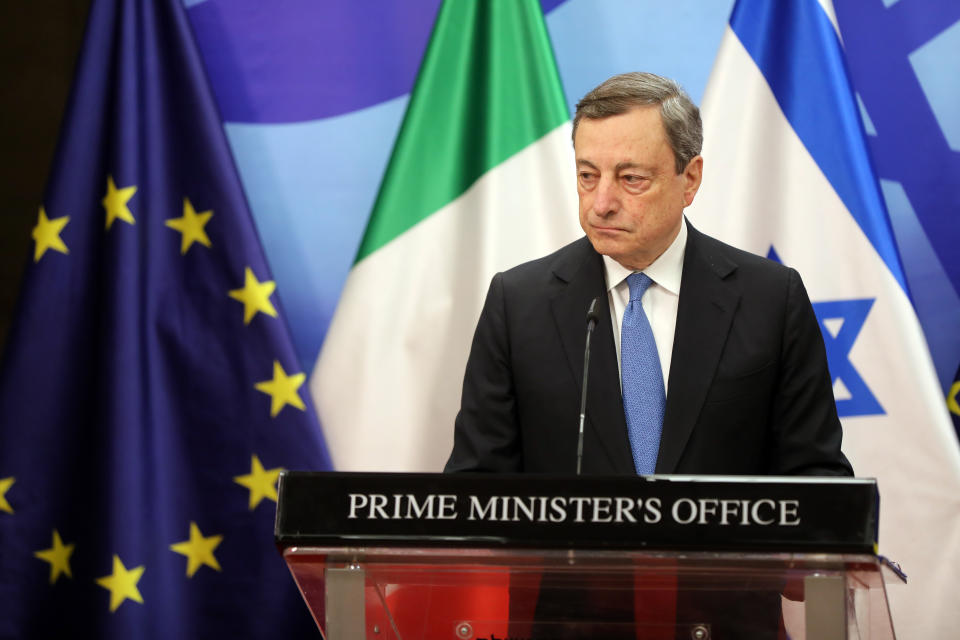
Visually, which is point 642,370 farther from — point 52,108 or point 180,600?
point 52,108

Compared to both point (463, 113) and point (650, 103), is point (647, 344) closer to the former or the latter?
point (650, 103)

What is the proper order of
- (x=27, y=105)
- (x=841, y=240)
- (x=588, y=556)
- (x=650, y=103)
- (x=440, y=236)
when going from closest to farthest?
(x=588, y=556) < (x=650, y=103) < (x=841, y=240) < (x=440, y=236) < (x=27, y=105)

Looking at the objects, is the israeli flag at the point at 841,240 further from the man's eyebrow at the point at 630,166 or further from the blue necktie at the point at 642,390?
the blue necktie at the point at 642,390

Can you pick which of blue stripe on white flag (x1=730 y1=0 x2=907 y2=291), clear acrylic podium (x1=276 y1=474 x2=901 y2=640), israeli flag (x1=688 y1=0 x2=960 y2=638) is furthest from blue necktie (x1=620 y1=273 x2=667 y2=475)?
blue stripe on white flag (x1=730 y1=0 x2=907 y2=291)

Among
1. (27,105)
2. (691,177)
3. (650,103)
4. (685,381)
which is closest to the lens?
(685,381)

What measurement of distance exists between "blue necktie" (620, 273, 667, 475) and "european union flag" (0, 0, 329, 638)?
1140 millimetres

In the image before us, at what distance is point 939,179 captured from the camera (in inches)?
120

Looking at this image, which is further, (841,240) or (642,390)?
(841,240)

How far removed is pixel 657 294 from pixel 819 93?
3.48 feet

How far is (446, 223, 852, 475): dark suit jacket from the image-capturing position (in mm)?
1951

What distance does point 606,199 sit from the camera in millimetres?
2047

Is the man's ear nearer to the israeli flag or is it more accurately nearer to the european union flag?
the israeli flag

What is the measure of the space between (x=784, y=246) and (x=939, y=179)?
563mm

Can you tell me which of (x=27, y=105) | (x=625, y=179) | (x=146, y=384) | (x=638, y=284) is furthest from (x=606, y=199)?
(x=27, y=105)
